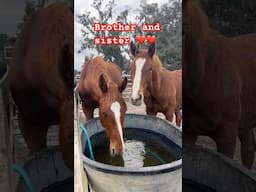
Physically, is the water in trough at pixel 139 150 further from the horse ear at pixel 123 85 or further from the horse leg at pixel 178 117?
the horse ear at pixel 123 85

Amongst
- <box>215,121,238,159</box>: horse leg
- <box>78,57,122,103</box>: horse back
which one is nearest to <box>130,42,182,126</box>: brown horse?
<box>78,57,122,103</box>: horse back

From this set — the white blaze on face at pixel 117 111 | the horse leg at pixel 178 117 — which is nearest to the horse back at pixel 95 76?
the white blaze on face at pixel 117 111

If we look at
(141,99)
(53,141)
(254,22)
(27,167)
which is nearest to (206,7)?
(254,22)

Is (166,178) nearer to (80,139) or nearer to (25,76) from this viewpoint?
(80,139)

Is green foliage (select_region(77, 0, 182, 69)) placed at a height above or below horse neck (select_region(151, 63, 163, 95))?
above

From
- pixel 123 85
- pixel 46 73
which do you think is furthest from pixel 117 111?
pixel 46 73

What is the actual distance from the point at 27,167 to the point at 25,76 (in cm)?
58

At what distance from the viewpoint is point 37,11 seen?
277 centimetres

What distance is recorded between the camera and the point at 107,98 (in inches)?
105

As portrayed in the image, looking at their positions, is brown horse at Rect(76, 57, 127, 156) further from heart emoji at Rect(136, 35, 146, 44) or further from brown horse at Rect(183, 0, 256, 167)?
brown horse at Rect(183, 0, 256, 167)

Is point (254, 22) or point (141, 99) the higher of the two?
point (254, 22)

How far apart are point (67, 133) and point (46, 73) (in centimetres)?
39

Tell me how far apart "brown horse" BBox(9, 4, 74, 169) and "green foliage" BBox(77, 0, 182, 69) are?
0.23m

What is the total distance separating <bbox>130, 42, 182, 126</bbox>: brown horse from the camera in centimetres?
265
